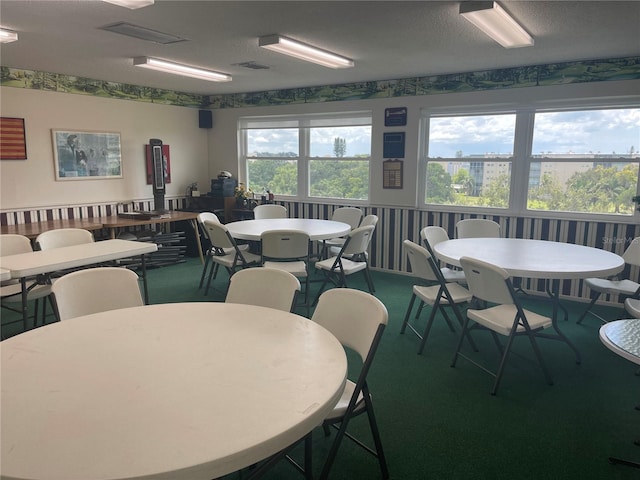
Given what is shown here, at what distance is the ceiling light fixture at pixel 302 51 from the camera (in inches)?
147

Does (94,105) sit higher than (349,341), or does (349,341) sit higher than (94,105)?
(94,105)

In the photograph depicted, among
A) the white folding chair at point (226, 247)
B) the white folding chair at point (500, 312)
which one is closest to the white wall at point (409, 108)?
the white folding chair at point (226, 247)

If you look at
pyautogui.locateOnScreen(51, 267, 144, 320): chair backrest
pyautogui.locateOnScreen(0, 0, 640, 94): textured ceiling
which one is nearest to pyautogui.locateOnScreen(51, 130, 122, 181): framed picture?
pyautogui.locateOnScreen(0, 0, 640, 94): textured ceiling

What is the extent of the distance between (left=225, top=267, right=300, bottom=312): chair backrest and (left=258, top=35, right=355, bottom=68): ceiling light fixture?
2.22 meters

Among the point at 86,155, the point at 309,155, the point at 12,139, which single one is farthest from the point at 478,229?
the point at 12,139

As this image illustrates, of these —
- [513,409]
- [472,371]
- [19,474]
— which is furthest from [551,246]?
[19,474]

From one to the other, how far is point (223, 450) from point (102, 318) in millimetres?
1191

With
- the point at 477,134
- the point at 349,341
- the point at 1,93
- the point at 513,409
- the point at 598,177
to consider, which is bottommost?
the point at 513,409

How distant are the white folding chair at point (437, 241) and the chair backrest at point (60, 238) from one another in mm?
2996

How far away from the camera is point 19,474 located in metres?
0.98

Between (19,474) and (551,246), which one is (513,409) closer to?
(551,246)

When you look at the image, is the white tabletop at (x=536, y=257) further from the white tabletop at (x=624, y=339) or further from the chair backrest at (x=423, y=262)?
the white tabletop at (x=624, y=339)

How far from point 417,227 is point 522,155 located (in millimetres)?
1506

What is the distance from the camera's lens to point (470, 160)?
18.2 feet
